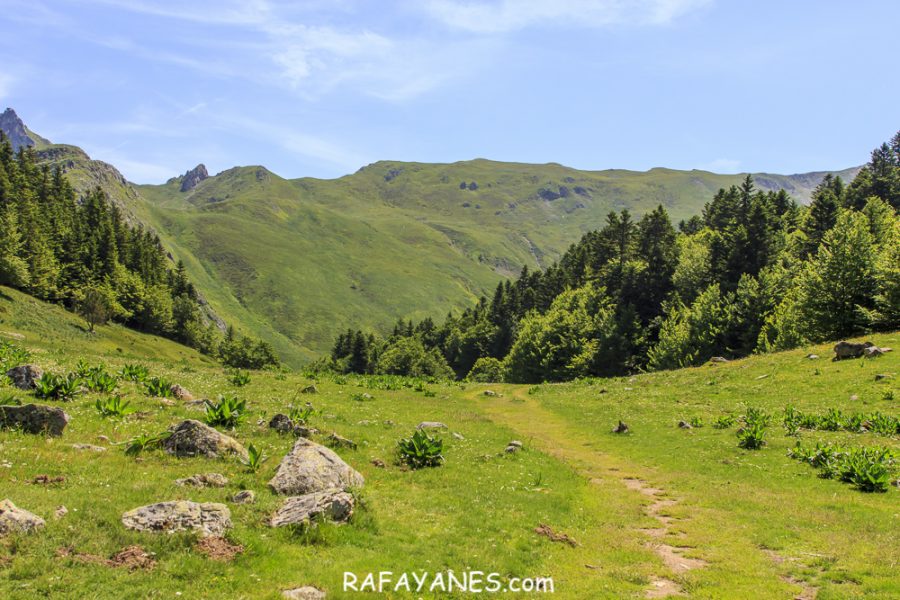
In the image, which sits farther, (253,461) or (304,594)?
(253,461)

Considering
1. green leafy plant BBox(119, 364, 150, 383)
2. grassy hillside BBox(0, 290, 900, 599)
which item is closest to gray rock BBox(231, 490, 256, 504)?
grassy hillside BBox(0, 290, 900, 599)

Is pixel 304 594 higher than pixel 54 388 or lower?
lower

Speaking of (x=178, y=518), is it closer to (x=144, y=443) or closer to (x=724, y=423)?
(x=144, y=443)

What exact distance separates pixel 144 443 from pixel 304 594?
9.94 metres

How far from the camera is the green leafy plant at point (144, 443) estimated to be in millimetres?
16281

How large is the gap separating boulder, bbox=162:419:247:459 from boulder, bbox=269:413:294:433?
4.33 meters

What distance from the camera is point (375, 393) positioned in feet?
157

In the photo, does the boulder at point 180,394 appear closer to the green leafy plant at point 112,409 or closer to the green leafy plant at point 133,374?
the green leafy plant at point 133,374

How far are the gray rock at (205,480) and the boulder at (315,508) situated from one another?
91.2 inches

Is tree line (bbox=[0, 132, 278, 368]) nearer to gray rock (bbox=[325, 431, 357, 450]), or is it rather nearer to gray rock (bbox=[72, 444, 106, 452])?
gray rock (bbox=[325, 431, 357, 450])

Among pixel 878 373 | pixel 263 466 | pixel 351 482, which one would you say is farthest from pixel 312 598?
pixel 878 373

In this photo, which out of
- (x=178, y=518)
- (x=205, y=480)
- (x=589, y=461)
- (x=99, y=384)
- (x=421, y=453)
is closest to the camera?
(x=178, y=518)

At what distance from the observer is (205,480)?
14.7m

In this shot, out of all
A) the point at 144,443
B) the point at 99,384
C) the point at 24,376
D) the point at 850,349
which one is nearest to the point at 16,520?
the point at 144,443
